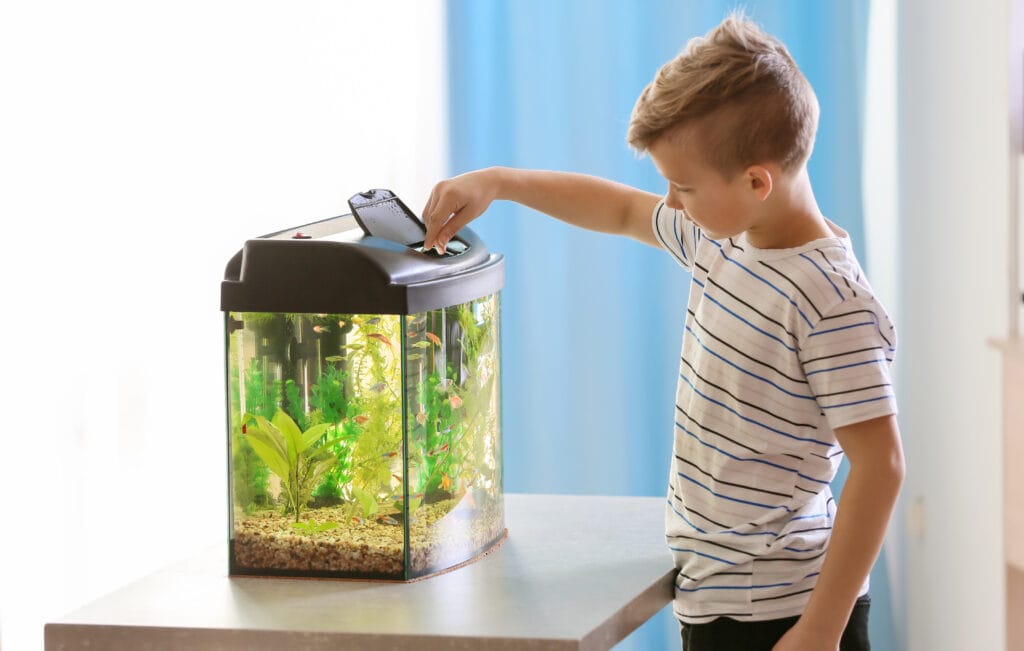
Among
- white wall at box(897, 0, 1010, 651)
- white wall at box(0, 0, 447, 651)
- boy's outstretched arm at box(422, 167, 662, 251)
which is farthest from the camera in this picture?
white wall at box(0, 0, 447, 651)

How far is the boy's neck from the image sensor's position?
1.14 m

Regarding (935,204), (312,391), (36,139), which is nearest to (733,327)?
(312,391)

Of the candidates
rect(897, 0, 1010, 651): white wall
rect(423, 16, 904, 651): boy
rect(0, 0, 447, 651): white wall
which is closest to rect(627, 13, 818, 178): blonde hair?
rect(423, 16, 904, 651): boy

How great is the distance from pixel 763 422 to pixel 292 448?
438 mm

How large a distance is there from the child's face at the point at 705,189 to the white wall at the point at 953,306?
1.12m

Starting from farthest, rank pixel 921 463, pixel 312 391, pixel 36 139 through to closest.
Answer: pixel 921 463 → pixel 36 139 → pixel 312 391

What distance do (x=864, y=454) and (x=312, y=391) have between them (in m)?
0.50

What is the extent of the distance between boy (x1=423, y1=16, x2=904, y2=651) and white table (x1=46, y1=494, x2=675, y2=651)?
0.08 m

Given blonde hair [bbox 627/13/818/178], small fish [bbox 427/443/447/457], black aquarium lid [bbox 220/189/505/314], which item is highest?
blonde hair [bbox 627/13/818/178]

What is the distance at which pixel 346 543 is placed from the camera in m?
1.16

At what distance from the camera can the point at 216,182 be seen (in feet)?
8.03

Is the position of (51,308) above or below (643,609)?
above

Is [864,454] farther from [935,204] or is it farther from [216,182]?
[216,182]

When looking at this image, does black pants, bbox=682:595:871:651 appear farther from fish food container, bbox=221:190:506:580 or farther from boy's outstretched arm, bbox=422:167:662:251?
boy's outstretched arm, bbox=422:167:662:251
